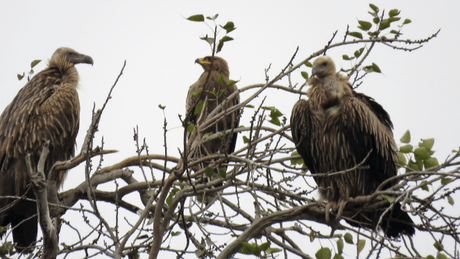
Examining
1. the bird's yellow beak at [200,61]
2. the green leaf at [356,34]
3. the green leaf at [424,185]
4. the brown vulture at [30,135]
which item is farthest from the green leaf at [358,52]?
the bird's yellow beak at [200,61]

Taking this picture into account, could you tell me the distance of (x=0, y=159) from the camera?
220 inches

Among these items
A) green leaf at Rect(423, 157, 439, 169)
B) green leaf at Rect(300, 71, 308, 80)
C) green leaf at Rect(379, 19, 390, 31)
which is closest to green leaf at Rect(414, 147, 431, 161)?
green leaf at Rect(423, 157, 439, 169)

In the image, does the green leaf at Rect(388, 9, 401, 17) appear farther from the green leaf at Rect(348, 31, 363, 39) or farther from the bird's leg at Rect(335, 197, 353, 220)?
the bird's leg at Rect(335, 197, 353, 220)

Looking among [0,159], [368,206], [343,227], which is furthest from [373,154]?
[0,159]

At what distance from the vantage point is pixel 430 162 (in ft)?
11.9

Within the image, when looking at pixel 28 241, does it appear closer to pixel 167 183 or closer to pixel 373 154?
pixel 167 183

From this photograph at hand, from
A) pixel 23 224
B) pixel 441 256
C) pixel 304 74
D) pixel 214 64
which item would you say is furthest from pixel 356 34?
pixel 214 64

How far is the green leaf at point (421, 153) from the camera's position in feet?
12.0

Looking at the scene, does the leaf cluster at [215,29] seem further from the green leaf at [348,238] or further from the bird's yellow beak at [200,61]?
the bird's yellow beak at [200,61]

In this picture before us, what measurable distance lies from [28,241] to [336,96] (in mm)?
3120

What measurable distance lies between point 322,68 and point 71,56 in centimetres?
333

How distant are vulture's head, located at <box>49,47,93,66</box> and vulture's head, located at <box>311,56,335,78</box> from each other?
3171mm

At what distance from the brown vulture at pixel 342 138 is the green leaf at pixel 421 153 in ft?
2.88

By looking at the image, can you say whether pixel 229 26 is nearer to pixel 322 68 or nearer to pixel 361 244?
pixel 322 68
